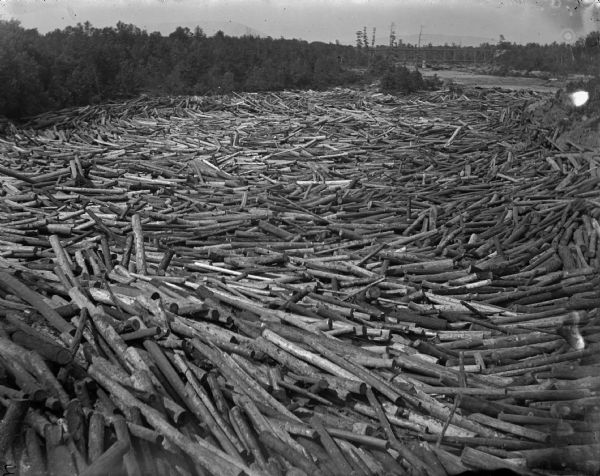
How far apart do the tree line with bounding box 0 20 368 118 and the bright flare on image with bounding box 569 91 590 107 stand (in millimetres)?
13104

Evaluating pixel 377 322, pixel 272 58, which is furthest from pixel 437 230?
pixel 272 58

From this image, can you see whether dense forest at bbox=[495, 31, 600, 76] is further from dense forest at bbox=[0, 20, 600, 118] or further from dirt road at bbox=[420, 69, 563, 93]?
dirt road at bbox=[420, 69, 563, 93]

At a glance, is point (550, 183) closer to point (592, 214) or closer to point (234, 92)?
point (592, 214)

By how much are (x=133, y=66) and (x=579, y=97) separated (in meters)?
16.8

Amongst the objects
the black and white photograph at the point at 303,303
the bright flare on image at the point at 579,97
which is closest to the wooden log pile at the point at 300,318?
the black and white photograph at the point at 303,303

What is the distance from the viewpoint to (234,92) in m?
22.7

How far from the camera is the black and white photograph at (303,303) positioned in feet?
→ 11.9

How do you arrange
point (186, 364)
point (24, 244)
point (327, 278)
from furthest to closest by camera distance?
point (24, 244) → point (327, 278) → point (186, 364)

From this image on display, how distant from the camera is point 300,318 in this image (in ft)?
16.8

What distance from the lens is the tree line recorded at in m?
16.9

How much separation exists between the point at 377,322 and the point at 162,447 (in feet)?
7.57

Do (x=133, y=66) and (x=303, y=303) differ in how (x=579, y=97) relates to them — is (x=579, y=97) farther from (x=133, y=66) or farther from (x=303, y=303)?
(x=133, y=66)

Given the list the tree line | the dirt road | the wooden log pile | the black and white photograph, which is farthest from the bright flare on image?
the tree line

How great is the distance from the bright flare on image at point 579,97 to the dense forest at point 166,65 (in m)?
1.50
